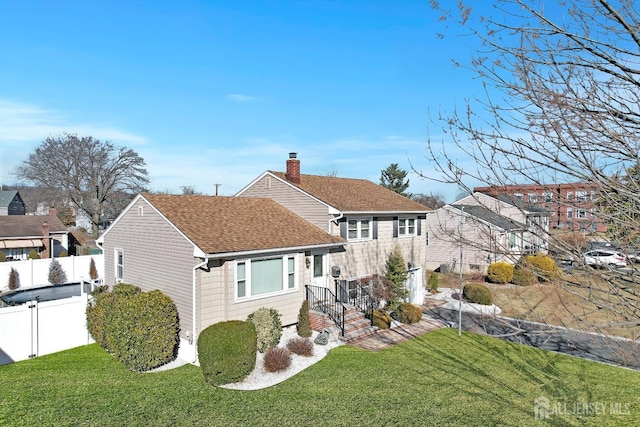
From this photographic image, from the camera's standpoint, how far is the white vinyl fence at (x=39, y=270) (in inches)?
Result: 929

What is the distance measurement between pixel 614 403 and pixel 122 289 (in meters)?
15.1

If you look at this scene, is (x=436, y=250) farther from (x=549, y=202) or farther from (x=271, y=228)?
(x=549, y=202)

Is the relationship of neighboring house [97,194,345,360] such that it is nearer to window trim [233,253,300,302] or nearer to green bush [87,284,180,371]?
window trim [233,253,300,302]

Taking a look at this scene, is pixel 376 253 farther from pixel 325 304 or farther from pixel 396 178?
pixel 396 178

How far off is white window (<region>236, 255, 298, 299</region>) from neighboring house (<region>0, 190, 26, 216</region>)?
46.9 meters

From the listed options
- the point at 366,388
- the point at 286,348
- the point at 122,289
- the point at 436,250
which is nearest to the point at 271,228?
the point at 286,348

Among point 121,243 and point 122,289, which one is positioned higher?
point 121,243

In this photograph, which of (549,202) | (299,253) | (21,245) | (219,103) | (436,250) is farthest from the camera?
(436,250)

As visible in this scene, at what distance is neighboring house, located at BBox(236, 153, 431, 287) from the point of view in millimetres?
17859

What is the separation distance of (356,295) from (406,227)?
19.4 feet

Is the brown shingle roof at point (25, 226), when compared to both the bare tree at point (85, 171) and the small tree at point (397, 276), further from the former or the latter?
the small tree at point (397, 276)

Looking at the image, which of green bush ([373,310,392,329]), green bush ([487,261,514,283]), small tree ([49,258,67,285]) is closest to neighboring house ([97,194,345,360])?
green bush ([373,310,392,329])

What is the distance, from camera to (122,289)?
1385 centimetres

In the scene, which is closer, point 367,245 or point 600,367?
point 600,367
